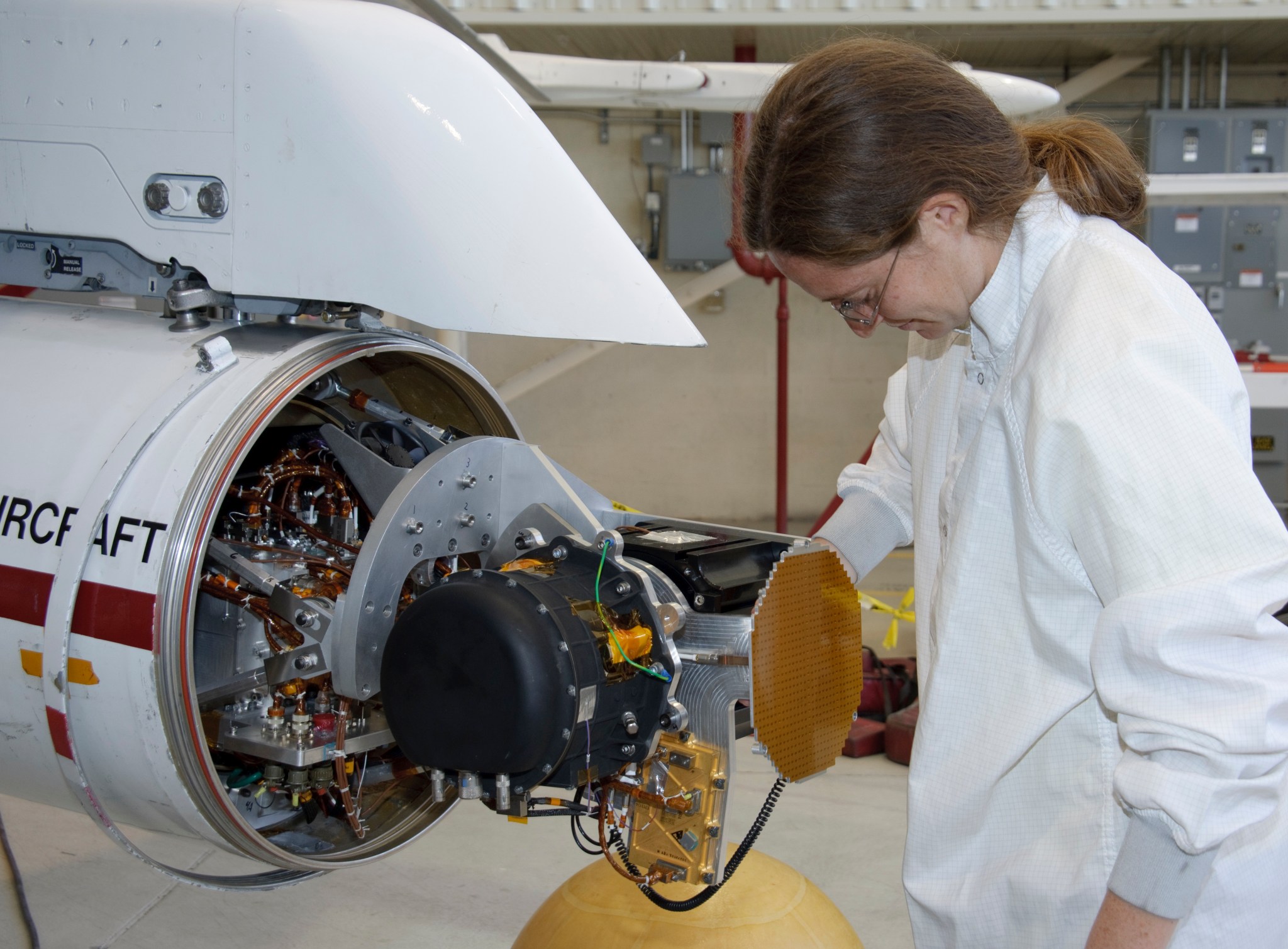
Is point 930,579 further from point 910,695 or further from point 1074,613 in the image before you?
point 910,695

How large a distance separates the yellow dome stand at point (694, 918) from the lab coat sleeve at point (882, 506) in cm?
59

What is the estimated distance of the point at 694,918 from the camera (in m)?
1.77

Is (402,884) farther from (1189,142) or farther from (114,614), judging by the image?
(1189,142)

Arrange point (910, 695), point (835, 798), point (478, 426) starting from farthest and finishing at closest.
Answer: point (910, 695) → point (835, 798) → point (478, 426)

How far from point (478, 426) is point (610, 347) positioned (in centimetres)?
523

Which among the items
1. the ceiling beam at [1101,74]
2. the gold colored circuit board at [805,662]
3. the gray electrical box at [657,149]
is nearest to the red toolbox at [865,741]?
the gold colored circuit board at [805,662]

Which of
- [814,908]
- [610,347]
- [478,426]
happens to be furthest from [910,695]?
[610,347]

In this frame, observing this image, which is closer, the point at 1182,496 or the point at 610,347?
the point at 1182,496

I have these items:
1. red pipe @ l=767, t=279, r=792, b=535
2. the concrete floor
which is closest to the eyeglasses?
the concrete floor

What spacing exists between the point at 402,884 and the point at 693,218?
4726 millimetres

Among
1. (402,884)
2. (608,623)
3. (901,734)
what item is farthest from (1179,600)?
(901,734)

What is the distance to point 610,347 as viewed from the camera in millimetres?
7129

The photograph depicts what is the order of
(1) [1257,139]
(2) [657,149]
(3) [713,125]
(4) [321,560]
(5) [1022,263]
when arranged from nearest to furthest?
1. (5) [1022,263]
2. (4) [321,560]
3. (1) [1257,139]
4. (3) [713,125]
5. (2) [657,149]

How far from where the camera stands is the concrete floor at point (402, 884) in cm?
247
